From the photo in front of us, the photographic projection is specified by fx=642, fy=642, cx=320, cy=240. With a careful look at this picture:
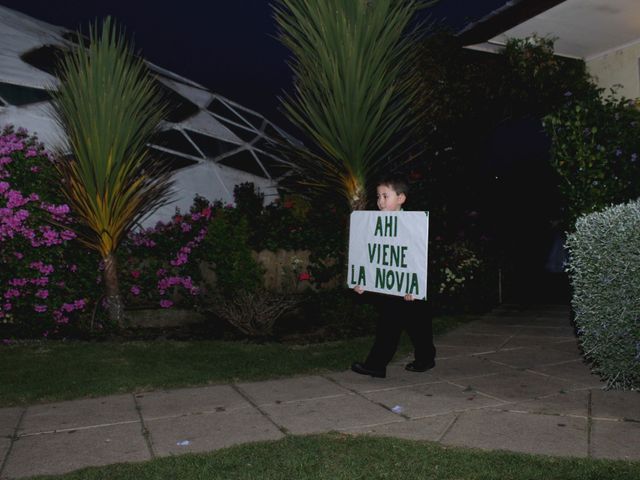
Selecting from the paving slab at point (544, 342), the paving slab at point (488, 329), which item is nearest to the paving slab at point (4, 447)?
the paving slab at point (544, 342)

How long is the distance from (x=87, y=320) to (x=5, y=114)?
5.01 metres

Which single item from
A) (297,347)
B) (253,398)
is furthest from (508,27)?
(253,398)

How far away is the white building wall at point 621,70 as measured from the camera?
9.91 metres

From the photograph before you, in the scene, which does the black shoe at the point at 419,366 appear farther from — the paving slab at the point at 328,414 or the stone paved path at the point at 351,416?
the paving slab at the point at 328,414

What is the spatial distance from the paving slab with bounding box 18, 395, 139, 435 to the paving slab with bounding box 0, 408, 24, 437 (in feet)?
0.17

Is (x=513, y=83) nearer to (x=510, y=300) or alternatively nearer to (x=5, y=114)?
(x=510, y=300)

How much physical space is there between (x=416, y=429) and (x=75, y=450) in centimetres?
205

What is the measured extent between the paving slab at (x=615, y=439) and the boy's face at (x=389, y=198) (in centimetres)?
222

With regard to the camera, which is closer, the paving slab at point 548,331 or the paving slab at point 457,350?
the paving slab at point 457,350

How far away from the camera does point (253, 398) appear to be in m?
4.85

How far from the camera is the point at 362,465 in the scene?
3.36 metres

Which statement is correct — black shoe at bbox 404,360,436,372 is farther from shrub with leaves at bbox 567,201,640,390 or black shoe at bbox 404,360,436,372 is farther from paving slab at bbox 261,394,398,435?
shrub with leaves at bbox 567,201,640,390

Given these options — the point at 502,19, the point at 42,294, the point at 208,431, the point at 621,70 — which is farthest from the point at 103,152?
the point at 621,70

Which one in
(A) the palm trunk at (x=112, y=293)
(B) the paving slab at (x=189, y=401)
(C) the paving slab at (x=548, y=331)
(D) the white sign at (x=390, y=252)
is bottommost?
(B) the paving slab at (x=189, y=401)
